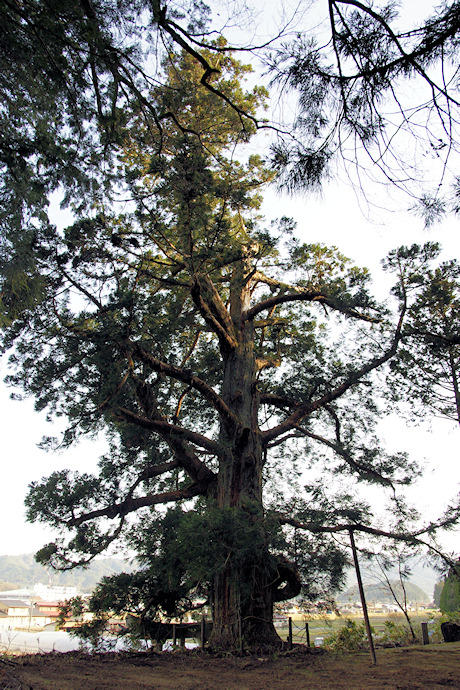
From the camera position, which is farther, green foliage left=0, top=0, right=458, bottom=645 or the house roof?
the house roof

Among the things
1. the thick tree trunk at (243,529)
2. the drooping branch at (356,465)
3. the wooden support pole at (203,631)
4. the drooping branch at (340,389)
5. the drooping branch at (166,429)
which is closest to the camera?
the thick tree trunk at (243,529)

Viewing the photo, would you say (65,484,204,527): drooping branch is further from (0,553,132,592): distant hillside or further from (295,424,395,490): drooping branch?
(0,553,132,592): distant hillside

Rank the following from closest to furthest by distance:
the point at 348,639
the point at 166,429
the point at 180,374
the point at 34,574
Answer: the point at 180,374 < the point at 166,429 < the point at 348,639 < the point at 34,574

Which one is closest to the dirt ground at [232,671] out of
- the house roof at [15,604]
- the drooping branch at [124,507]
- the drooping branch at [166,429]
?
the drooping branch at [124,507]

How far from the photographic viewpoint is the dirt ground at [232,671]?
10.4ft

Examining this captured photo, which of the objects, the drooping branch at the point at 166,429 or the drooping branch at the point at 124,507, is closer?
the drooping branch at the point at 166,429

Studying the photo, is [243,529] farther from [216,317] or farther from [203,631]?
[216,317]

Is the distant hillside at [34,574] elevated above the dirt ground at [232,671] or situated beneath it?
elevated above

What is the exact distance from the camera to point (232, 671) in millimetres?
4004

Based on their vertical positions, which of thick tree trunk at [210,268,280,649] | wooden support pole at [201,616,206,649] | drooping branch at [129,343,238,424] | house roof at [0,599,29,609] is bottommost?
house roof at [0,599,29,609]

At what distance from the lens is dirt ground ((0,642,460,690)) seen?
3162 mm

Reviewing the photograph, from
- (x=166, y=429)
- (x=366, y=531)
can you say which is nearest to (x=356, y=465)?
(x=366, y=531)

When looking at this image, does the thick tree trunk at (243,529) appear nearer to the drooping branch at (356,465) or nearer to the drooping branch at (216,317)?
the drooping branch at (216,317)

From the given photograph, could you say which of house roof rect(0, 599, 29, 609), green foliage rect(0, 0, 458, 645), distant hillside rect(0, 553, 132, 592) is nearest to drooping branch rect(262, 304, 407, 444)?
green foliage rect(0, 0, 458, 645)
